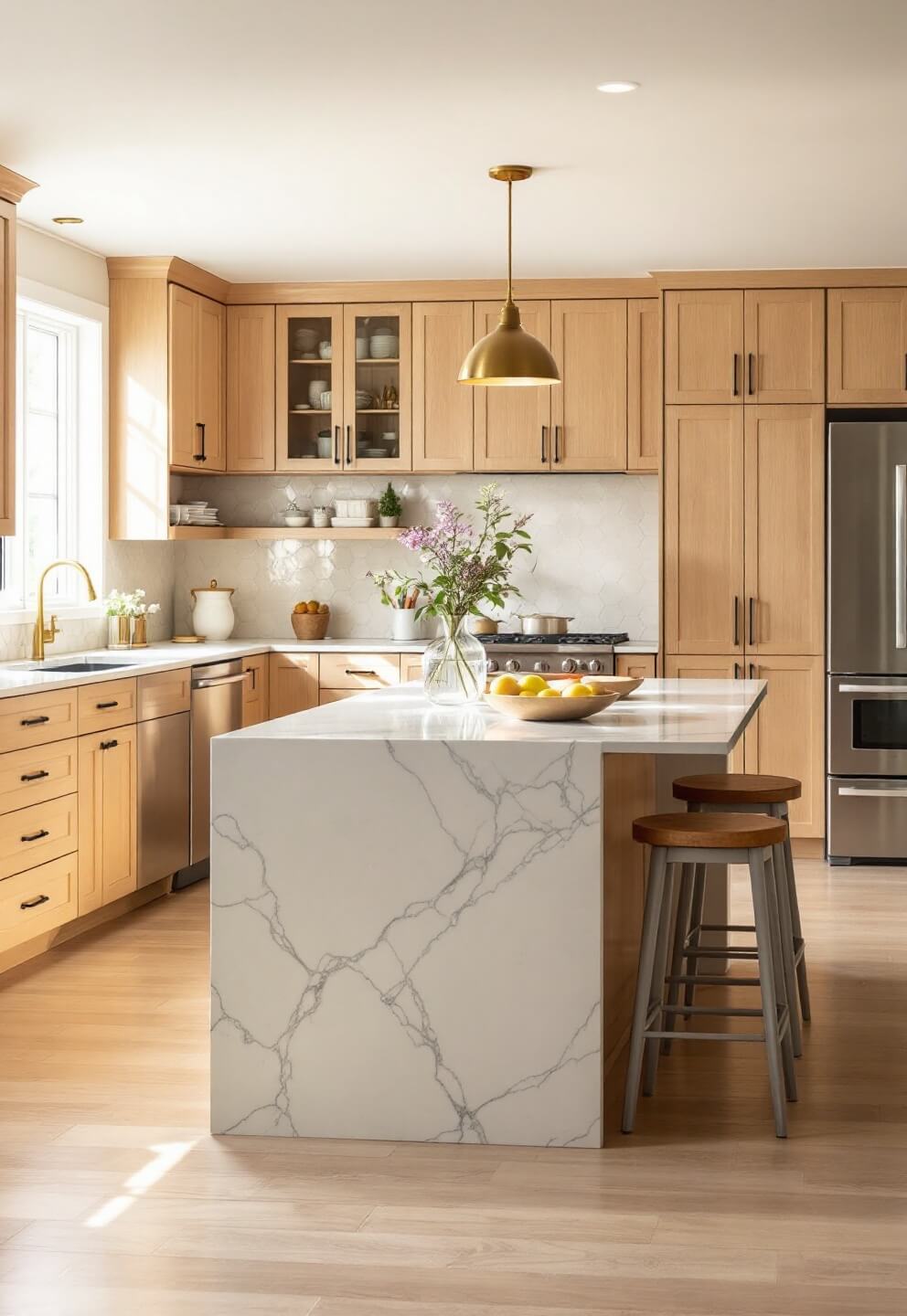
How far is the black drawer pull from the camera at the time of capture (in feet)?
15.3

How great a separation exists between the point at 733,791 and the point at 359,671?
3036 mm

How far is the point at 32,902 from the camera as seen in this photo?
471cm

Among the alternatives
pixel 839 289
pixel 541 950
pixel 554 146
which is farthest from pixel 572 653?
pixel 541 950

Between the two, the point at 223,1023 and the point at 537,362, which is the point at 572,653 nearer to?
the point at 537,362

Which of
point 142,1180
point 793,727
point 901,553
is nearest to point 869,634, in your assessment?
point 901,553

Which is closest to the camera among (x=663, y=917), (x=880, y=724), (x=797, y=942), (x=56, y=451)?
(x=663, y=917)

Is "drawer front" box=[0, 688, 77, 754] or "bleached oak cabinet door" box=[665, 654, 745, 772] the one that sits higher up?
"bleached oak cabinet door" box=[665, 654, 745, 772]

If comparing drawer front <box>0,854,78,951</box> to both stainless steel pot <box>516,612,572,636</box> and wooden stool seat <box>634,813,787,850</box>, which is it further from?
stainless steel pot <box>516,612,572,636</box>

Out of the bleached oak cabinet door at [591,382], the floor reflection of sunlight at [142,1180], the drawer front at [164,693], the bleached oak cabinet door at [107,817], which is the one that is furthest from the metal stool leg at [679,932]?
the bleached oak cabinet door at [591,382]

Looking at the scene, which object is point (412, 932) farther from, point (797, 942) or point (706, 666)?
point (706, 666)

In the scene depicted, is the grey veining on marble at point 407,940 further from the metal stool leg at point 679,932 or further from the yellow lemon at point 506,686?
the metal stool leg at point 679,932

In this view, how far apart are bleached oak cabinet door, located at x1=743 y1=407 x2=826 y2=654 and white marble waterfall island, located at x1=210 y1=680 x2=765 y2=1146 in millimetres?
3448

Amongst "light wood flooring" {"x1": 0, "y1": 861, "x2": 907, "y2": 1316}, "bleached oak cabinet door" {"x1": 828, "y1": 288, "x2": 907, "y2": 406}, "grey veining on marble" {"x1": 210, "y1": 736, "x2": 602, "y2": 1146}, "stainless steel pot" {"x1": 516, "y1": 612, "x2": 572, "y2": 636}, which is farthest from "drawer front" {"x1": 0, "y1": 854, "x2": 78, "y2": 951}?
"bleached oak cabinet door" {"x1": 828, "y1": 288, "x2": 907, "y2": 406}

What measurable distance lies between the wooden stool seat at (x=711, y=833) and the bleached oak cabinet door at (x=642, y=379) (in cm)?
352
